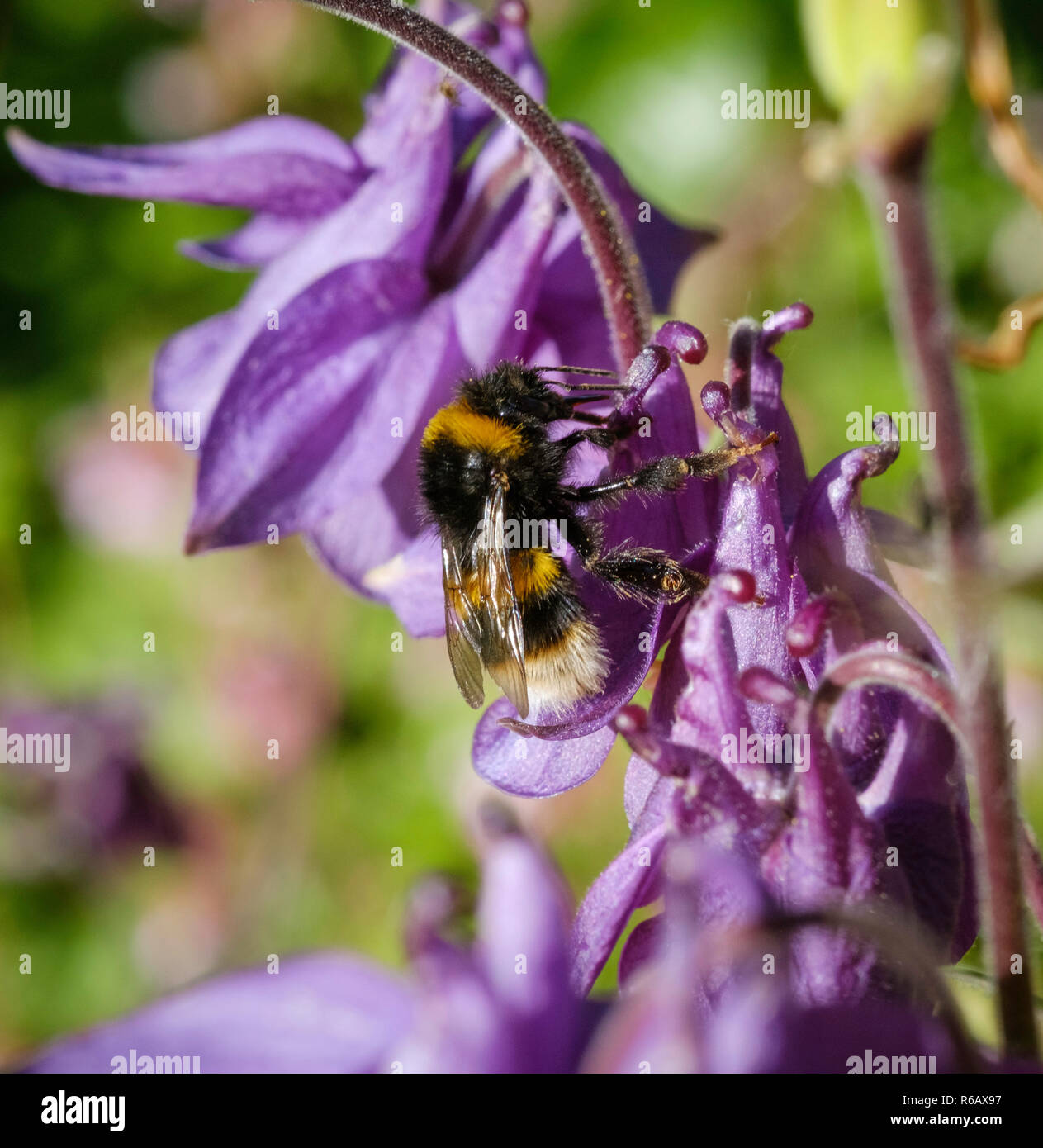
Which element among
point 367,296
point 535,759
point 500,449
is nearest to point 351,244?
point 367,296

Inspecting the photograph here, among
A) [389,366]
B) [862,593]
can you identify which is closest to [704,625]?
[862,593]

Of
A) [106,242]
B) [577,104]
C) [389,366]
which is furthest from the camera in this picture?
[106,242]

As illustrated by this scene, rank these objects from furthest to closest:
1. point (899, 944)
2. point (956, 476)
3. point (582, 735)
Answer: point (582, 735), point (956, 476), point (899, 944)

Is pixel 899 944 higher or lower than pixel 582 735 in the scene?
lower

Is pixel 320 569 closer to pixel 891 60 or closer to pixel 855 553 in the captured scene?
pixel 855 553

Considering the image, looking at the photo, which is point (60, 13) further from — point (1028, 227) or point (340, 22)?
point (1028, 227)

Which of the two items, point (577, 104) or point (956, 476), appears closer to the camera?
point (956, 476)
